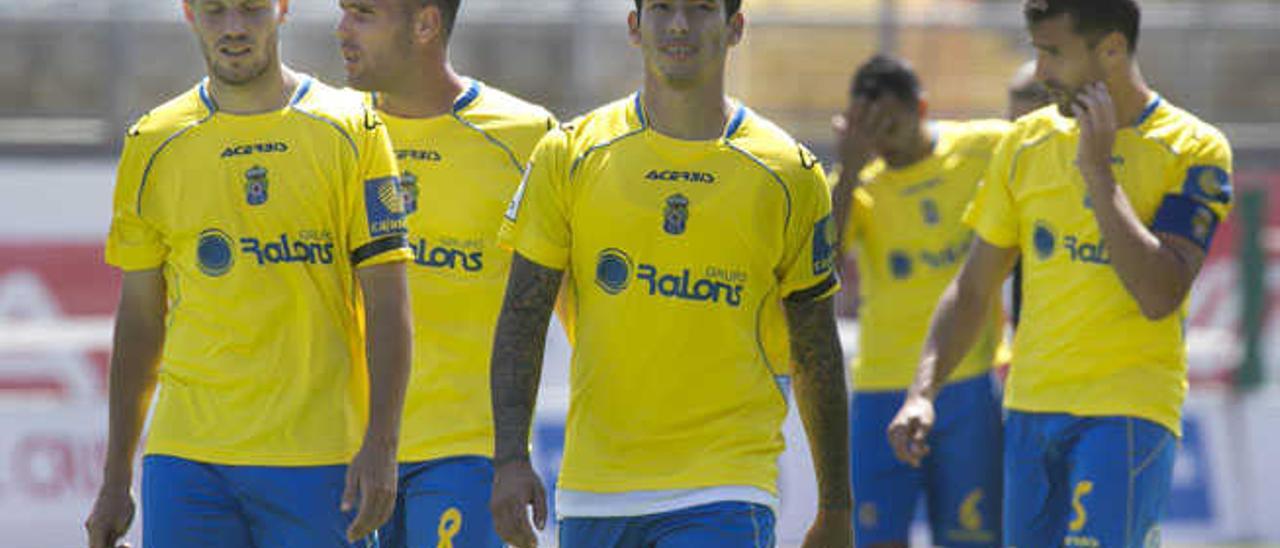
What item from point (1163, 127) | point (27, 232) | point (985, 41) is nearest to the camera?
point (1163, 127)

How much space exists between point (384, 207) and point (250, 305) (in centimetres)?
41

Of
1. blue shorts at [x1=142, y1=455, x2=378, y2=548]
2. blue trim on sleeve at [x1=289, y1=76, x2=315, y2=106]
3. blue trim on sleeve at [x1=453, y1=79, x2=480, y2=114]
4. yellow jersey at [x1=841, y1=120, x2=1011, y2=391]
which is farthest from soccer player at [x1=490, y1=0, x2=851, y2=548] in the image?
yellow jersey at [x1=841, y1=120, x2=1011, y2=391]

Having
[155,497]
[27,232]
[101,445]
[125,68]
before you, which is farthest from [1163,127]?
[125,68]

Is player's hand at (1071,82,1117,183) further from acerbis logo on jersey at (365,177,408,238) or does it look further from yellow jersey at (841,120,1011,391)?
yellow jersey at (841,120,1011,391)

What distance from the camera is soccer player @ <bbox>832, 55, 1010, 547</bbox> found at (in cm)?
788

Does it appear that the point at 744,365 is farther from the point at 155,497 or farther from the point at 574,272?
the point at 155,497

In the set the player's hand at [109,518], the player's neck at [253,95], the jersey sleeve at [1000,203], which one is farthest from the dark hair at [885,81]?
the player's hand at [109,518]

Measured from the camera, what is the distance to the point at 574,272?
4785mm

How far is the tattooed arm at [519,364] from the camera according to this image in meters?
4.60

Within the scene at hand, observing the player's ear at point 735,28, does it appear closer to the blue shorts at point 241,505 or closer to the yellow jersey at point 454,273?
the yellow jersey at point 454,273

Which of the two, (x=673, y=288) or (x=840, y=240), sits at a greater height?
(x=673, y=288)

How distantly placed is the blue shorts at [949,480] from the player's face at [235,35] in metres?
3.79

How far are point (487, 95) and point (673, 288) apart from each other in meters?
1.49

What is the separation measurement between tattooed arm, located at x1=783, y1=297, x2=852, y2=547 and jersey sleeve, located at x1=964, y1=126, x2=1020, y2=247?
4.51ft
